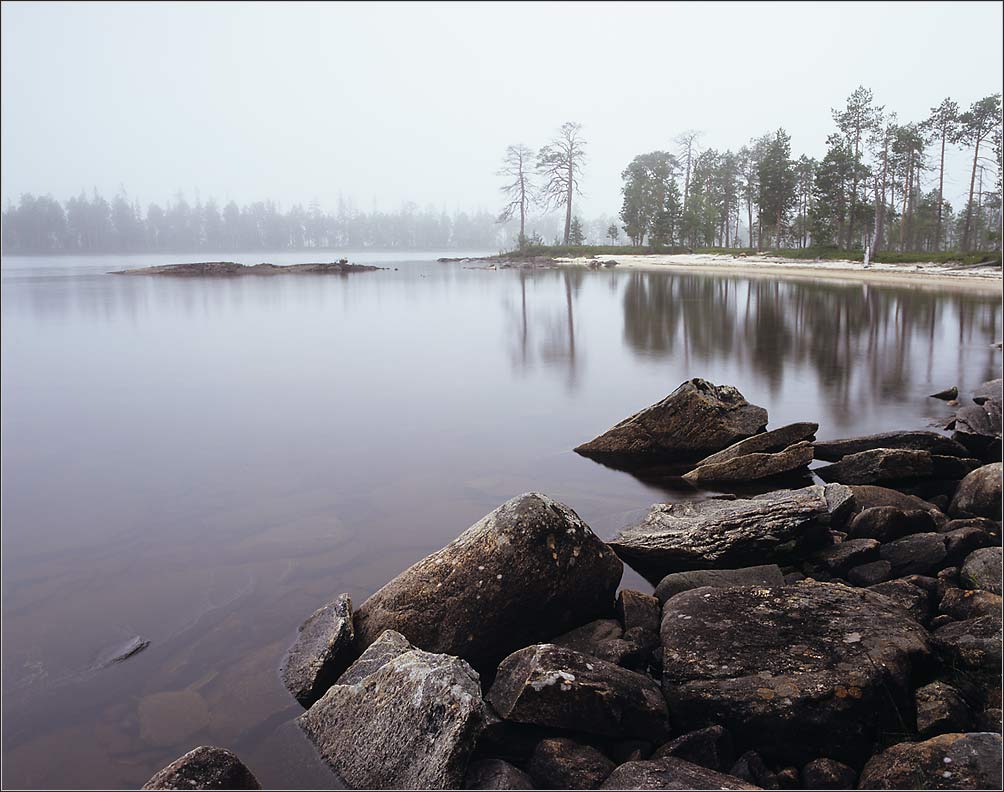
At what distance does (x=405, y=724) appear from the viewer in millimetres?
3525

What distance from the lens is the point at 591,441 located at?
30.8ft

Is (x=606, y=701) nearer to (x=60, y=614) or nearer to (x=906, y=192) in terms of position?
(x=60, y=614)

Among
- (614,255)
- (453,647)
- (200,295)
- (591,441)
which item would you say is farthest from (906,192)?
(453,647)

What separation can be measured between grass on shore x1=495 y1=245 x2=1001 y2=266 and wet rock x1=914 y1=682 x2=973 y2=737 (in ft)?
128

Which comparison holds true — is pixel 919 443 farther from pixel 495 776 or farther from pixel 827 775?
pixel 495 776

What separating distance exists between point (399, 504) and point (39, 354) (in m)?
16.8

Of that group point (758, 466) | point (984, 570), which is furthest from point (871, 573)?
point (758, 466)

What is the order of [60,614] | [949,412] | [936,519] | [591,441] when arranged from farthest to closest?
1. [949,412]
2. [591,441]
3. [936,519]
4. [60,614]

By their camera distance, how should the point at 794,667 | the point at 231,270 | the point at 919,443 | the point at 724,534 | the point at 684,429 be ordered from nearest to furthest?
the point at 794,667
the point at 724,534
the point at 919,443
the point at 684,429
the point at 231,270

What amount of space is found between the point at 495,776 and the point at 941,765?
76.3 inches

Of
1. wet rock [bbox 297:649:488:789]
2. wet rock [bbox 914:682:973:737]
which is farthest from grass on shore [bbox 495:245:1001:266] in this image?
wet rock [bbox 297:649:488:789]

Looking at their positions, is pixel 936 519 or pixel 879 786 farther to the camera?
pixel 936 519

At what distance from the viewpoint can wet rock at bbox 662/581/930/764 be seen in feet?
11.4

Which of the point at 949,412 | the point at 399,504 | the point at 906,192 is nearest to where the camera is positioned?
the point at 399,504
